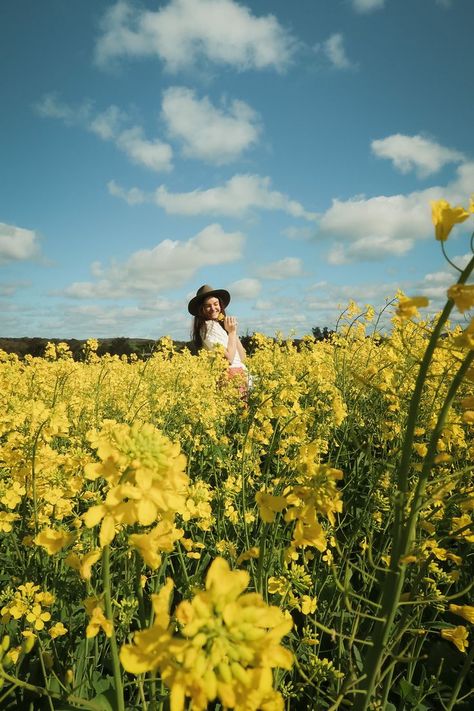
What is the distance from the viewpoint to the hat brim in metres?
8.29

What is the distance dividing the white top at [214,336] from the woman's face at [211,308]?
0.47ft

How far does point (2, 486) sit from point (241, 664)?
1.79 meters

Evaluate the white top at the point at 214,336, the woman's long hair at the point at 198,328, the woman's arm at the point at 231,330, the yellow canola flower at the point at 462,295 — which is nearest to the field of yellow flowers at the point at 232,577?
the yellow canola flower at the point at 462,295

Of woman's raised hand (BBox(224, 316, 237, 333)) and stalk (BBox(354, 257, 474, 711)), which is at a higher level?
woman's raised hand (BBox(224, 316, 237, 333))

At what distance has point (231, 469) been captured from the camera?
3080mm

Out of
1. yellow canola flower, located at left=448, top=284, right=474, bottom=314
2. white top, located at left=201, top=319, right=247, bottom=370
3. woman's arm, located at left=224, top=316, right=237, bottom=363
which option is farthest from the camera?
woman's arm, located at left=224, top=316, right=237, bottom=363

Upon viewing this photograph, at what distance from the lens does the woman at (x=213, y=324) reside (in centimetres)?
796

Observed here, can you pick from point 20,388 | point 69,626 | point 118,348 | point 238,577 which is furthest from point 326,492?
point 118,348

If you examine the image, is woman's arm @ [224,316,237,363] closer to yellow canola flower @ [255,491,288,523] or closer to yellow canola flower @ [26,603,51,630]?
yellow canola flower @ [26,603,51,630]

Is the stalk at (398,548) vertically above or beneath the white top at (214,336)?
beneath

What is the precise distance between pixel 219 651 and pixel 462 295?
2.62 feet

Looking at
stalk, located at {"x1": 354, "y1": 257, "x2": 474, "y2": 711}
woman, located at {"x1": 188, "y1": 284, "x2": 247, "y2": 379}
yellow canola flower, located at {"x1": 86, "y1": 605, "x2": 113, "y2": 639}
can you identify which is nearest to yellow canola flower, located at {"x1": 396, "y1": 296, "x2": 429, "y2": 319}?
stalk, located at {"x1": 354, "y1": 257, "x2": 474, "y2": 711}

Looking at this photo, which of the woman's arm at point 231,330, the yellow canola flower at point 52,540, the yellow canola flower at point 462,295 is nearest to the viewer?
the yellow canola flower at point 462,295

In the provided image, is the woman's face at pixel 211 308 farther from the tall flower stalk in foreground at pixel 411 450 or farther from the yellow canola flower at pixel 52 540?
the tall flower stalk in foreground at pixel 411 450
